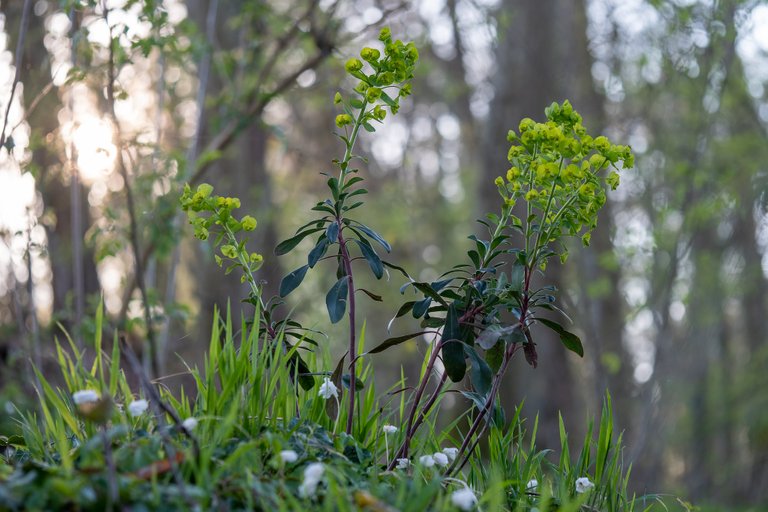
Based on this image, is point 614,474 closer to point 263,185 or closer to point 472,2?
point 472,2

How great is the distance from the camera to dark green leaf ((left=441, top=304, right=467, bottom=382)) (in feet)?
6.27

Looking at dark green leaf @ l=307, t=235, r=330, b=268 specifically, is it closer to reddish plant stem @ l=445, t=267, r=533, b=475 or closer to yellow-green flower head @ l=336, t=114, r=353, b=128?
yellow-green flower head @ l=336, t=114, r=353, b=128


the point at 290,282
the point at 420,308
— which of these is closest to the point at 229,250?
the point at 290,282

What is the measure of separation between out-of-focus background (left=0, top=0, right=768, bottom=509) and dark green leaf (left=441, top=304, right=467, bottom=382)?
0.31ft

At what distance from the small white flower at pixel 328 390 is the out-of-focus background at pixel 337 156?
0.79 feet

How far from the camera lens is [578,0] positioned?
35.3 feet

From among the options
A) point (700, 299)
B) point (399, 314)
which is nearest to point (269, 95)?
point (399, 314)

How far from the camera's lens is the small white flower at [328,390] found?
6.57ft

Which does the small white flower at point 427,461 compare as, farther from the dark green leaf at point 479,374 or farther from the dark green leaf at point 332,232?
the dark green leaf at point 332,232

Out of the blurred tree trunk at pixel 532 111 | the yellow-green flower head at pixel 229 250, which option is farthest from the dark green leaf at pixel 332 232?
the blurred tree trunk at pixel 532 111

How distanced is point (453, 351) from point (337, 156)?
382 centimetres

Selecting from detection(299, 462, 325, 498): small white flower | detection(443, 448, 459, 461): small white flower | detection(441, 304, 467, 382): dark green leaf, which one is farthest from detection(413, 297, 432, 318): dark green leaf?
detection(299, 462, 325, 498): small white flower

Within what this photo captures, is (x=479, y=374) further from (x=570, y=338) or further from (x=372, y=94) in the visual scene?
(x=372, y=94)

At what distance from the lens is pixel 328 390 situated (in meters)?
2.02
